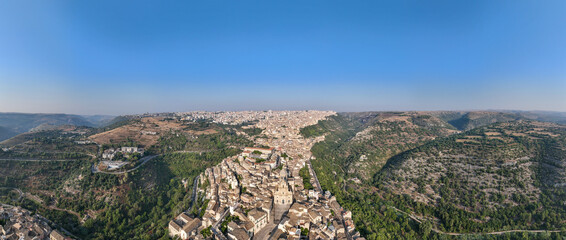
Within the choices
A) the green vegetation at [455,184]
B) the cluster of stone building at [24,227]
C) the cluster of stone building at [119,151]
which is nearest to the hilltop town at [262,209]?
the green vegetation at [455,184]

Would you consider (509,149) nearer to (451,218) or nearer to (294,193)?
(451,218)

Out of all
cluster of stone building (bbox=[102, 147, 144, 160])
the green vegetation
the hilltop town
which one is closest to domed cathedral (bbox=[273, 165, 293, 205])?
the hilltop town

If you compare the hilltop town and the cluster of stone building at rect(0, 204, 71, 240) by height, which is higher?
the hilltop town

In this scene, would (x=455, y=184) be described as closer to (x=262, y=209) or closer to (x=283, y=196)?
(x=283, y=196)

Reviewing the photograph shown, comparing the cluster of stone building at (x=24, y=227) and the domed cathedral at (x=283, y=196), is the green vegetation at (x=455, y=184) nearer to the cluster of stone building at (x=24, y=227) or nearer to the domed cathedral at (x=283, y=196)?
the domed cathedral at (x=283, y=196)

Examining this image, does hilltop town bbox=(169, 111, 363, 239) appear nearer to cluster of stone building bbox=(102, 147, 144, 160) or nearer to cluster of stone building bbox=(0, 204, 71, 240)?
cluster of stone building bbox=(0, 204, 71, 240)

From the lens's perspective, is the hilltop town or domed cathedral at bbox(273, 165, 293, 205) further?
domed cathedral at bbox(273, 165, 293, 205)

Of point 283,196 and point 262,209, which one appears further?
point 283,196

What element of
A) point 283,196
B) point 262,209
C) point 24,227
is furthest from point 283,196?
point 24,227
